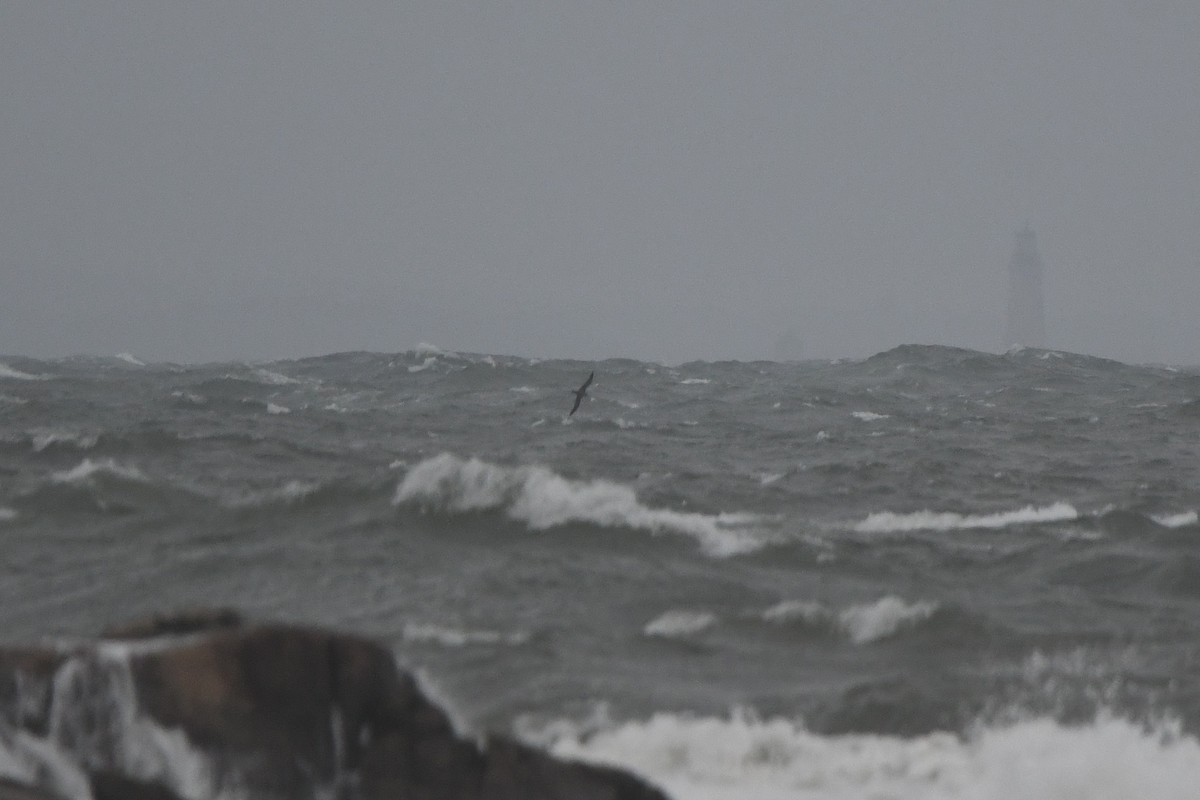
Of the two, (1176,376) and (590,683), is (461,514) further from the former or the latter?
(1176,376)

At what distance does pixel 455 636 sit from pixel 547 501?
23.2 feet

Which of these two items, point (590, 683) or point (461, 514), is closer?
point (590, 683)

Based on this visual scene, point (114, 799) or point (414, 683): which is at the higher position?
point (414, 683)

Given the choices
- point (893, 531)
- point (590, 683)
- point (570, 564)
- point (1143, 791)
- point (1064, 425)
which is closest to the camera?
point (1143, 791)

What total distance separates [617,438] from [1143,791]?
2257 cm

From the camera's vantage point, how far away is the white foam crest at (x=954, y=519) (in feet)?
72.1

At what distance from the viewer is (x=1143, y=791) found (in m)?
11.4

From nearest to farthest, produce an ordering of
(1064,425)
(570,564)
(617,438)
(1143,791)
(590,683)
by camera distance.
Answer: (1143,791)
(590,683)
(570,564)
(617,438)
(1064,425)

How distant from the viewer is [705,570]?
18750 millimetres

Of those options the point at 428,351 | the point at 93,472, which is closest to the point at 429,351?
the point at 428,351

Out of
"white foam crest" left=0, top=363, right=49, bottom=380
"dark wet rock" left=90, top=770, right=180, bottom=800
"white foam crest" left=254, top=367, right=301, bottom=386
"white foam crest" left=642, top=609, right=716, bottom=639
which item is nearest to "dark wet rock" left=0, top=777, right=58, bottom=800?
"dark wet rock" left=90, top=770, right=180, bottom=800

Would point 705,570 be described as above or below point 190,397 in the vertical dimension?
below

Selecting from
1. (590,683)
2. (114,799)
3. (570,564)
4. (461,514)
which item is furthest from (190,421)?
(114,799)

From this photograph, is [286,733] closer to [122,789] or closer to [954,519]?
[122,789]
